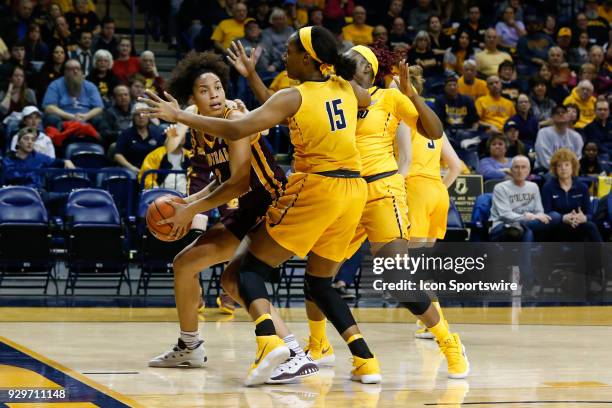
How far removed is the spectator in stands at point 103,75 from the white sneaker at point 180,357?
8.60 metres

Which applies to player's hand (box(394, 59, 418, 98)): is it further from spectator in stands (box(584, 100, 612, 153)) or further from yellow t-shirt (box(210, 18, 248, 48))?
yellow t-shirt (box(210, 18, 248, 48))

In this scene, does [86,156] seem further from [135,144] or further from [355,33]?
[355,33]

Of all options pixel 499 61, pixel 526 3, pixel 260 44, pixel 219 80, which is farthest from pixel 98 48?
pixel 219 80

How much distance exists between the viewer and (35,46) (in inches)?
623

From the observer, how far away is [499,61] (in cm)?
1806

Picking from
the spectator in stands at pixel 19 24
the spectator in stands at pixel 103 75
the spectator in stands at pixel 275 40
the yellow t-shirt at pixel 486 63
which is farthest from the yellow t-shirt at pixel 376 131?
the yellow t-shirt at pixel 486 63

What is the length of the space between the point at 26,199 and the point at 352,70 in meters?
6.42

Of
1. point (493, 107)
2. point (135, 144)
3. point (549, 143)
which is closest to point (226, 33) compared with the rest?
point (135, 144)

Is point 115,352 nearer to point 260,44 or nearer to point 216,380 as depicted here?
point 216,380

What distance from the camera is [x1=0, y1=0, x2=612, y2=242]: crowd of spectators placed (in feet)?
47.0

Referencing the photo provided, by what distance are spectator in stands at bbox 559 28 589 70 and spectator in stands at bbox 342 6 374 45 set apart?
11.7 ft

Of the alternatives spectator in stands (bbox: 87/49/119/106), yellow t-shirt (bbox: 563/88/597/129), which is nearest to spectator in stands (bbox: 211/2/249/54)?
spectator in stands (bbox: 87/49/119/106)

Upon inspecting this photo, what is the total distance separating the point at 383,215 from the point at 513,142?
8128mm

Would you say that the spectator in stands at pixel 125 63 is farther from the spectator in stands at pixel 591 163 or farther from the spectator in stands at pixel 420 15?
the spectator in stands at pixel 591 163
